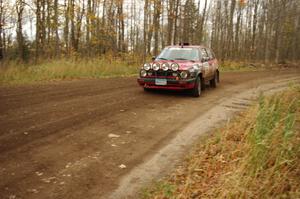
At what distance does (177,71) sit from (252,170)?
252 inches

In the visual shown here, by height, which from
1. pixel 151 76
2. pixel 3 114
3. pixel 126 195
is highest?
pixel 151 76

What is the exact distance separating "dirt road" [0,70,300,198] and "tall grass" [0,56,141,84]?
212 centimetres

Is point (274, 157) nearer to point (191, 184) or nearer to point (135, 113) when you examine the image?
point (191, 184)

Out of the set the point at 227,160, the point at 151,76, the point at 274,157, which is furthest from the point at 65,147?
the point at 151,76

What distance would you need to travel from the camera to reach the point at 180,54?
423 inches

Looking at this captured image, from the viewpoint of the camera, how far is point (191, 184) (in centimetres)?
389

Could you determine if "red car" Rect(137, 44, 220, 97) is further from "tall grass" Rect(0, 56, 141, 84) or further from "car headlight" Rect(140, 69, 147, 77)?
"tall grass" Rect(0, 56, 141, 84)

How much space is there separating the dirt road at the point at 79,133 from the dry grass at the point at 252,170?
82 centimetres

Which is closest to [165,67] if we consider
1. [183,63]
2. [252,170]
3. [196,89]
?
[183,63]

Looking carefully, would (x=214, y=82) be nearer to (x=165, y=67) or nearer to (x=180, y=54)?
(x=180, y=54)

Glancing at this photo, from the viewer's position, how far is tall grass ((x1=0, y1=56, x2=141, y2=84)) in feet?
40.1

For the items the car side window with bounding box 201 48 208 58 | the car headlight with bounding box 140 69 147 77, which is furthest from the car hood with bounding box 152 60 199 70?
the car side window with bounding box 201 48 208 58

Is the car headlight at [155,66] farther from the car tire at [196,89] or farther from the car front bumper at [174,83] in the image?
the car tire at [196,89]

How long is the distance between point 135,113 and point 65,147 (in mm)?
2729
